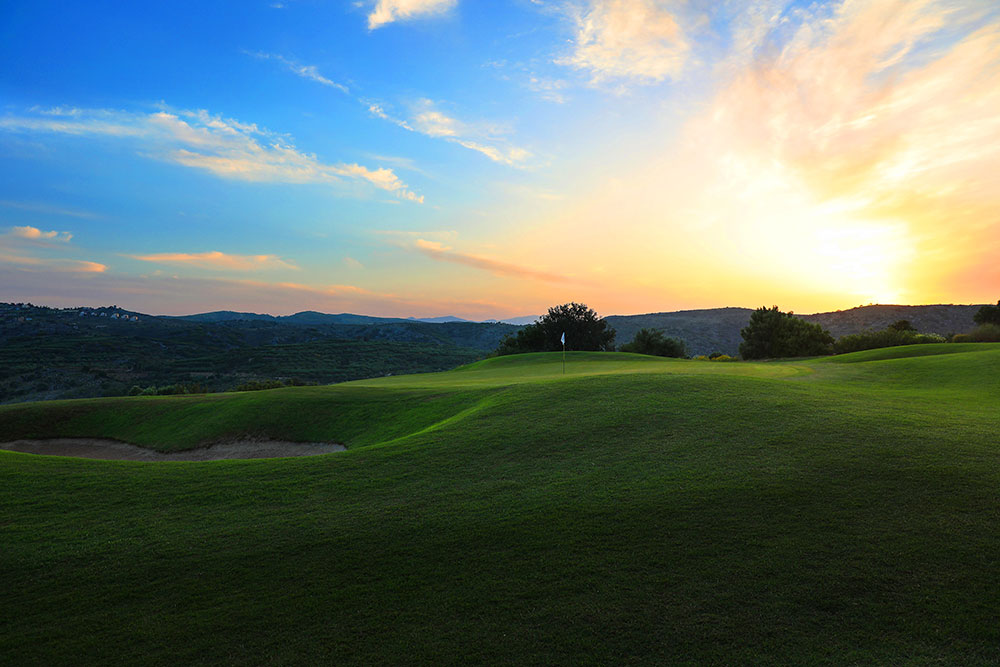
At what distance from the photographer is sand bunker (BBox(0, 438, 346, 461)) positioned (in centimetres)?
1986

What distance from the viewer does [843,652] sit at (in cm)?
549

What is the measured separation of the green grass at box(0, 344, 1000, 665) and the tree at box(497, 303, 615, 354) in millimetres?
59429

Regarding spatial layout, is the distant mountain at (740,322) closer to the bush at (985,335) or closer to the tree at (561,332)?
the tree at (561,332)

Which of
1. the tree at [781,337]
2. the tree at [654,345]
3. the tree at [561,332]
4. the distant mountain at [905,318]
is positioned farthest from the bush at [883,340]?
the distant mountain at [905,318]

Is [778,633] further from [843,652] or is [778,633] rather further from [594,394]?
[594,394]

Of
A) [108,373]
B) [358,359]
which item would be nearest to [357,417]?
[108,373]

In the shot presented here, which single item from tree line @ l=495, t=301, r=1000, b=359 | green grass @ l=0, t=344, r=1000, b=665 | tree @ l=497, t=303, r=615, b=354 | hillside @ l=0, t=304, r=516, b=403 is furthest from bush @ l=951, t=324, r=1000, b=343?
hillside @ l=0, t=304, r=516, b=403

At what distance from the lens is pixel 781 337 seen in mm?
58906

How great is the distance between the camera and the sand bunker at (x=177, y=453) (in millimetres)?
19859

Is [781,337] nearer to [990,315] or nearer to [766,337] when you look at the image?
[766,337]

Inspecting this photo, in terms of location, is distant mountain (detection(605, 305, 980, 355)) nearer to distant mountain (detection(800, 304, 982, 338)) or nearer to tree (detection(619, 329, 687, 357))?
distant mountain (detection(800, 304, 982, 338))

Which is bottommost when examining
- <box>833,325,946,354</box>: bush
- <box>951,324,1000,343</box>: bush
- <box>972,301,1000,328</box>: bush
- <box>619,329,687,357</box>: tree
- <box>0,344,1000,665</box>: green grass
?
<box>0,344,1000,665</box>: green grass

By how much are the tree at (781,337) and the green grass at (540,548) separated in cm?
4869

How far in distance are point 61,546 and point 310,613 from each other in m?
4.88
